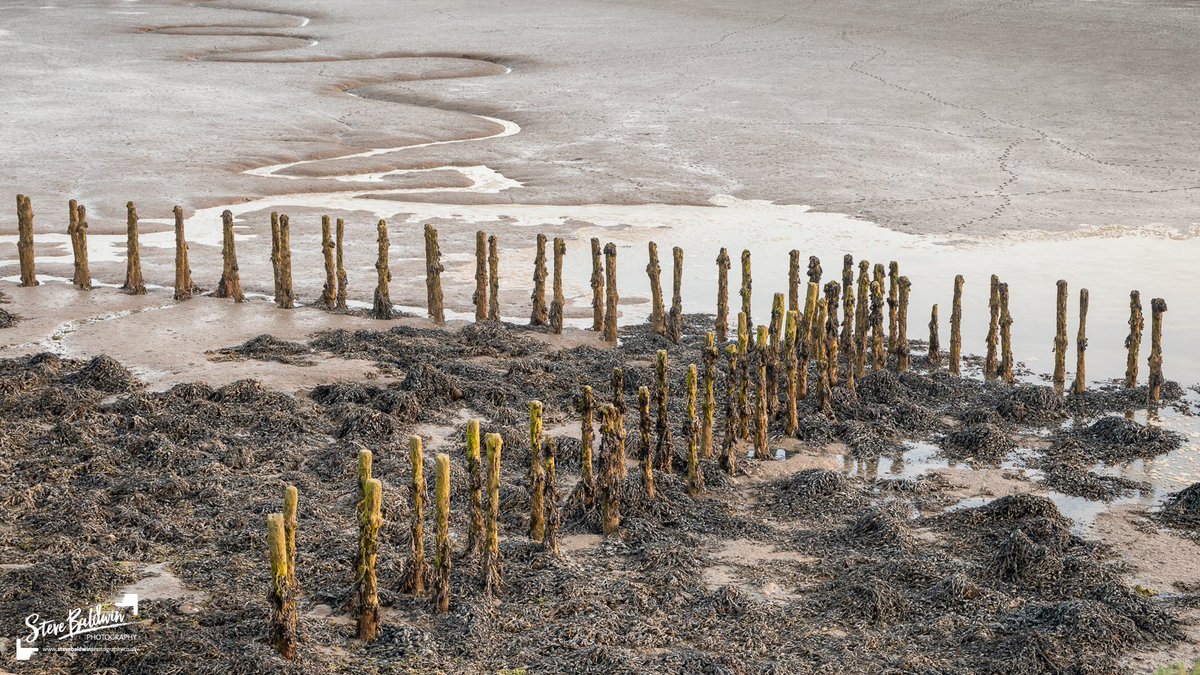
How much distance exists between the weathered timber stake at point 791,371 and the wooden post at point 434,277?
19.1 feet

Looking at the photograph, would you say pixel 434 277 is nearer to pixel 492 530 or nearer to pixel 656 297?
pixel 656 297

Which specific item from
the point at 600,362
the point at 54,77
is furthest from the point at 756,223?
the point at 54,77

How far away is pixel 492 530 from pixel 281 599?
1.84 meters

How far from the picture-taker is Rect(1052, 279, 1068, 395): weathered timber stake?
15414mm

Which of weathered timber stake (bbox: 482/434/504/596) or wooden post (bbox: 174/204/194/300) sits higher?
wooden post (bbox: 174/204/194/300)

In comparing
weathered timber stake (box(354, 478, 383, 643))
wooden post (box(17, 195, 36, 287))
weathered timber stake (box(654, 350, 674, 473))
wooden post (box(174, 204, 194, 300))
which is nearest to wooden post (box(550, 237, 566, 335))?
weathered timber stake (box(654, 350, 674, 473))

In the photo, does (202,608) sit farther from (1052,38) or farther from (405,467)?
(1052,38)

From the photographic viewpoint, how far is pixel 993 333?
15.8 m

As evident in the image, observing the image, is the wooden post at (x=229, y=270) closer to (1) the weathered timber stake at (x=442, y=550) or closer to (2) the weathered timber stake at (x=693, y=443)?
(2) the weathered timber stake at (x=693, y=443)

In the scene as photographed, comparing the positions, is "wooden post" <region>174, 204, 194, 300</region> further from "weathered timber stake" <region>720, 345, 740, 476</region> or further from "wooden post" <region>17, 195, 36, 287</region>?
"weathered timber stake" <region>720, 345, 740, 476</region>

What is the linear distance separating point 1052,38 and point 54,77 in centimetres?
3209

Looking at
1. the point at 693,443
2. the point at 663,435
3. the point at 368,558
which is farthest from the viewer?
the point at 663,435

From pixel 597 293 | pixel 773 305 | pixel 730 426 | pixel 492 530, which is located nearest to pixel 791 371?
pixel 773 305

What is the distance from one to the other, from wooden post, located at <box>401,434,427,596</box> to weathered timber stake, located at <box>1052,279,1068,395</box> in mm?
8640
